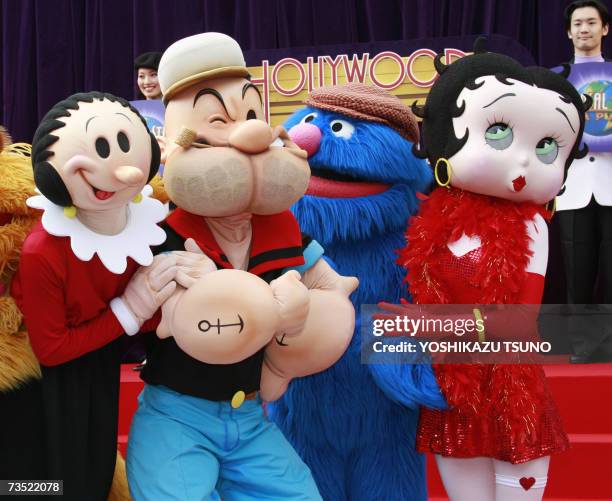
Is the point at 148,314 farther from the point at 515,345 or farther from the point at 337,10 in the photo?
the point at 337,10

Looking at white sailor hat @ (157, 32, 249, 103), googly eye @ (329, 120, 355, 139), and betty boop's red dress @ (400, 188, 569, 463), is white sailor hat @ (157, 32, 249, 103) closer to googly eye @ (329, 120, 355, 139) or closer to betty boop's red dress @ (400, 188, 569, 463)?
googly eye @ (329, 120, 355, 139)

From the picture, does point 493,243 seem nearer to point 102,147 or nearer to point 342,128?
point 342,128

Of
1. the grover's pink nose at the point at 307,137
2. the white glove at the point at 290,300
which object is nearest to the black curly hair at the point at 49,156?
the white glove at the point at 290,300

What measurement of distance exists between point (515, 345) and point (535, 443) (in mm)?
220

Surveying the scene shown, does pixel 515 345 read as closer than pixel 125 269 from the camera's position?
No

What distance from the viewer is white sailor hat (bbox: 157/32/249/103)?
162 cm

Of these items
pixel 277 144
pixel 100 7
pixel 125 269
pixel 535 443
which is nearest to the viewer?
pixel 125 269

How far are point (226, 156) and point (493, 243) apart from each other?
0.68 m

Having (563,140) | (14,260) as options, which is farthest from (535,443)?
(14,260)

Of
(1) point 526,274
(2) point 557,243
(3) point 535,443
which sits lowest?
(2) point 557,243

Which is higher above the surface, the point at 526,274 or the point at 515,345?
the point at 526,274

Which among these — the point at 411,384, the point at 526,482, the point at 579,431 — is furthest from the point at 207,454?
the point at 579,431

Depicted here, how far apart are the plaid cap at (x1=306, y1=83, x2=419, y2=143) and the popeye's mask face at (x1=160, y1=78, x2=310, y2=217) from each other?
38 cm

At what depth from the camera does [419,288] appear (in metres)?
1.93
